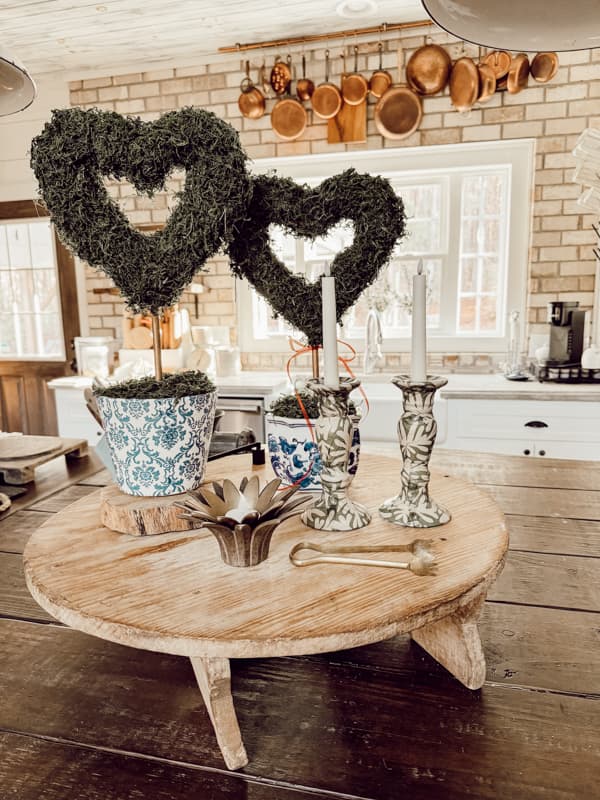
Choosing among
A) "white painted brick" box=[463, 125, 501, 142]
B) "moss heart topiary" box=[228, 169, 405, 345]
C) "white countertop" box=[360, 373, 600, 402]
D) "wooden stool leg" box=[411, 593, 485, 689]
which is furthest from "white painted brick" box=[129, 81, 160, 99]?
"wooden stool leg" box=[411, 593, 485, 689]

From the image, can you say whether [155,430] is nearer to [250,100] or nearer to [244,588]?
[244,588]

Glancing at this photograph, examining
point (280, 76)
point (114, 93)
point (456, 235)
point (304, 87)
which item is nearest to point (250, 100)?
point (280, 76)

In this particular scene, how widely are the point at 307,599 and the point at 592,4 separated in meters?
1.22

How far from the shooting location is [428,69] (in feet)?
10.7

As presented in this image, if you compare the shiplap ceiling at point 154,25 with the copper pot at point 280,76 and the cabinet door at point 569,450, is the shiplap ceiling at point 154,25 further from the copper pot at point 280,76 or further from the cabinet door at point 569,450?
the cabinet door at point 569,450

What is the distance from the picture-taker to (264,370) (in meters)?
3.82

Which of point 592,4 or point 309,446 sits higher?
point 592,4

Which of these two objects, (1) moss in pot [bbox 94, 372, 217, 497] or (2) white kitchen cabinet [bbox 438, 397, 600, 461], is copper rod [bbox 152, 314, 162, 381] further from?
(2) white kitchen cabinet [bbox 438, 397, 600, 461]

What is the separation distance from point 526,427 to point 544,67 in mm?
1958

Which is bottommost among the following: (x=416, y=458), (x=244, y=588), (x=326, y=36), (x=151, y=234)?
(x=244, y=588)

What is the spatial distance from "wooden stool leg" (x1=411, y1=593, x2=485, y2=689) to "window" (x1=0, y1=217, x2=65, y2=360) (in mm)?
3930

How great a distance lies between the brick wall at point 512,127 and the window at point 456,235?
0.07m

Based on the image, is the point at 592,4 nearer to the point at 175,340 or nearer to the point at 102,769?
the point at 102,769

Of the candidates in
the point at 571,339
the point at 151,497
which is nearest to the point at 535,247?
the point at 571,339
